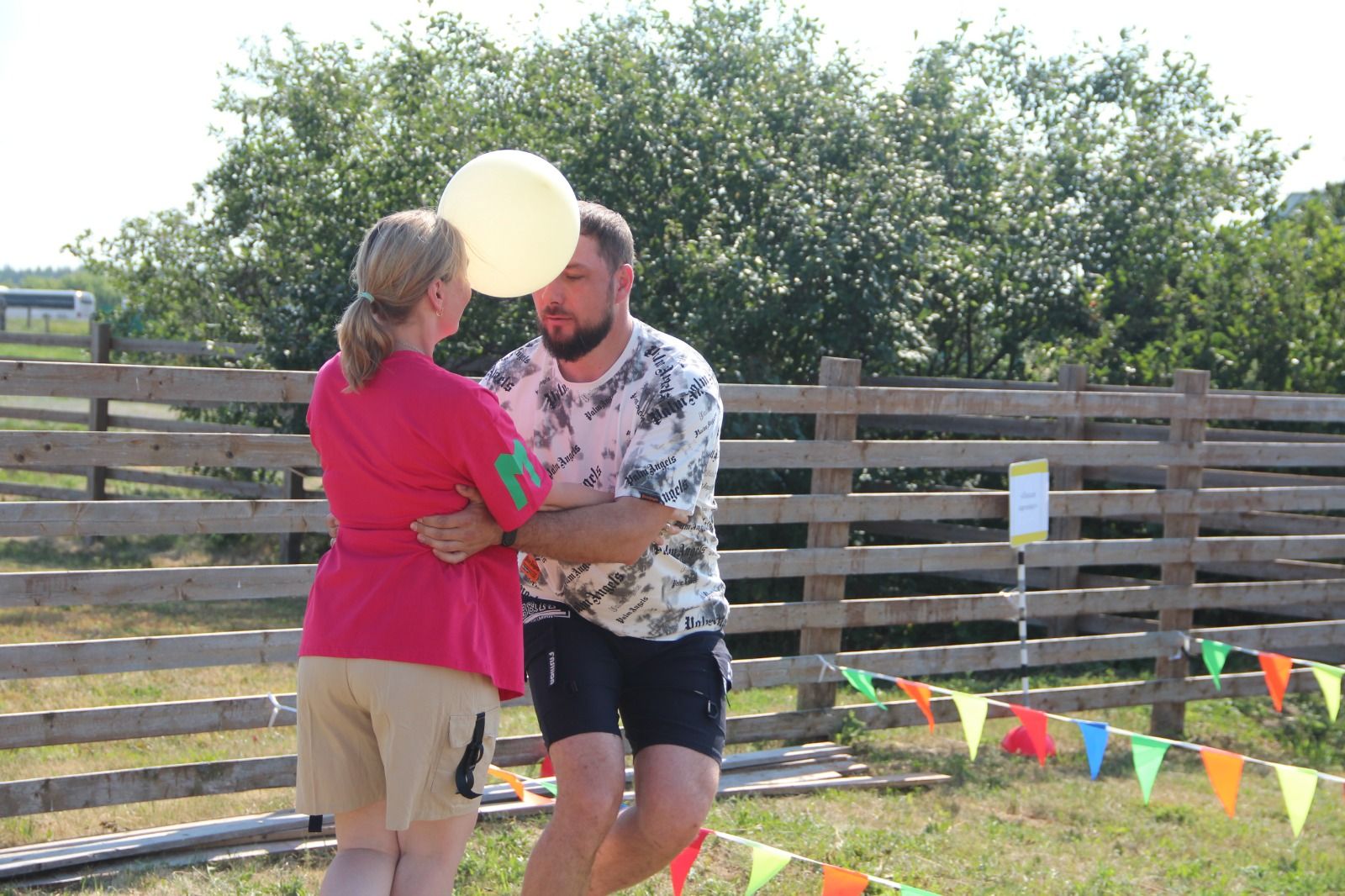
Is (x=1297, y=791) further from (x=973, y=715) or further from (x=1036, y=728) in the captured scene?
(x=973, y=715)

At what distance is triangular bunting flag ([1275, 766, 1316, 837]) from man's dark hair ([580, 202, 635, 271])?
328cm

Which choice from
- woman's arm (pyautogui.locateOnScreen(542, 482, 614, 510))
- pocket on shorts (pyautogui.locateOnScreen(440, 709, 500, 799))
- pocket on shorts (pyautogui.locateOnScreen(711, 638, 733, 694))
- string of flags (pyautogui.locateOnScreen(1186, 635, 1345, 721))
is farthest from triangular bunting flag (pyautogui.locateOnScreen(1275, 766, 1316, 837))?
pocket on shorts (pyautogui.locateOnScreen(440, 709, 500, 799))

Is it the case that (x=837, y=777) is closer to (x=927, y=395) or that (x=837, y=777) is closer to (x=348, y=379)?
(x=927, y=395)

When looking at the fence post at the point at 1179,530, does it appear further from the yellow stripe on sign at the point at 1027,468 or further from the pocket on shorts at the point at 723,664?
the pocket on shorts at the point at 723,664

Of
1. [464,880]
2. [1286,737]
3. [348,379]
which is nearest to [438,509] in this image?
[348,379]

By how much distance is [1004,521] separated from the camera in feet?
31.2

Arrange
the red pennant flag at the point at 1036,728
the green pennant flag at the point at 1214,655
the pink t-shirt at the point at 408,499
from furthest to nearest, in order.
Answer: the green pennant flag at the point at 1214,655 < the red pennant flag at the point at 1036,728 < the pink t-shirt at the point at 408,499

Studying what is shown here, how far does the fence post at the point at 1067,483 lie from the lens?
8.04 m

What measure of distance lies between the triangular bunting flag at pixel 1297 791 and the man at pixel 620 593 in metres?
2.68

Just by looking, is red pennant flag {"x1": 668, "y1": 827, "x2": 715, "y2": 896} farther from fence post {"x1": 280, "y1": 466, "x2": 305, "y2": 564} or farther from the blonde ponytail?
fence post {"x1": 280, "y1": 466, "x2": 305, "y2": 564}

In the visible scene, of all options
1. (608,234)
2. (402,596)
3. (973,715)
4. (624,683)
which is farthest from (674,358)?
(973,715)

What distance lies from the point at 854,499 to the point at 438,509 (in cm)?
388

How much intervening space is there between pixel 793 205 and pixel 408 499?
693 centimetres

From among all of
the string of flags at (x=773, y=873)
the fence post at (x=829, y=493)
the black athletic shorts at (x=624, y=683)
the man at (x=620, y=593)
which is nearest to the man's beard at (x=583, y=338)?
the man at (x=620, y=593)
